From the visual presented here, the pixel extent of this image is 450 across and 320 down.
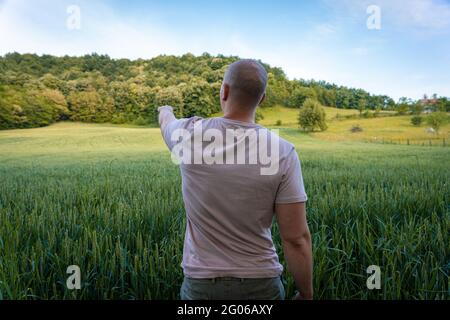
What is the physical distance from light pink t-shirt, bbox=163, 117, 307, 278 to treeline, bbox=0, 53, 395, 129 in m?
9.62

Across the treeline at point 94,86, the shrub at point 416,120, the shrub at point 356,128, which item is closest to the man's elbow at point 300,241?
the treeline at point 94,86

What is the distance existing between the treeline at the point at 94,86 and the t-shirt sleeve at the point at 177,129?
9.38 metres

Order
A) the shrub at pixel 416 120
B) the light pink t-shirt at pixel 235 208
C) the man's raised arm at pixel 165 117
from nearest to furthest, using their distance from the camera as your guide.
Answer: the light pink t-shirt at pixel 235 208
the man's raised arm at pixel 165 117
the shrub at pixel 416 120

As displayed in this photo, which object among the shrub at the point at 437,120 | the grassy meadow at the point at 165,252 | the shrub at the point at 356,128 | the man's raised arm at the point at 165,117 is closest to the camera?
the man's raised arm at the point at 165,117

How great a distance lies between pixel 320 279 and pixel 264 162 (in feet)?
2.74

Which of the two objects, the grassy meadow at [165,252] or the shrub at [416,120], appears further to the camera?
the shrub at [416,120]

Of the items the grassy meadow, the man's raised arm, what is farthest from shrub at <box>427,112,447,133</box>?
the man's raised arm

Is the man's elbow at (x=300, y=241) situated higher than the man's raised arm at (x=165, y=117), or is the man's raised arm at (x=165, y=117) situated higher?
the man's raised arm at (x=165, y=117)

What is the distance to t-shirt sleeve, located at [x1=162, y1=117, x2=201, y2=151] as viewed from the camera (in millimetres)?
1053

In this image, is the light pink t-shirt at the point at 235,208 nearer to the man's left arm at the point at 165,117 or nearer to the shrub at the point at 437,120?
the man's left arm at the point at 165,117

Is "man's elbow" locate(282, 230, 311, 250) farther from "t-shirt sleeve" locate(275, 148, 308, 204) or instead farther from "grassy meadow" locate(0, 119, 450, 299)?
"grassy meadow" locate(0, 119, 450, 299)

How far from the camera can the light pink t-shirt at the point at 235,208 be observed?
3.01ft
